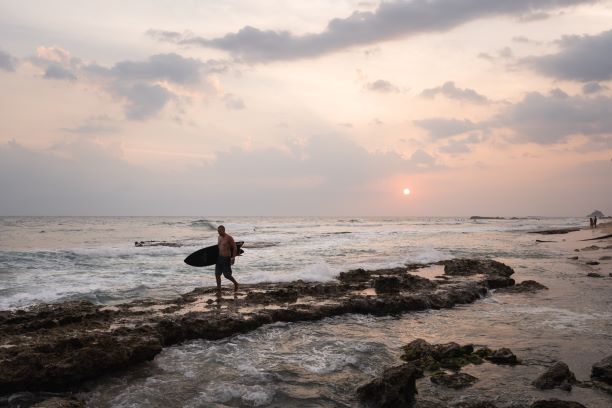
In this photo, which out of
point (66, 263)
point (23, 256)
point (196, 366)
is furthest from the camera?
point (23, 256)

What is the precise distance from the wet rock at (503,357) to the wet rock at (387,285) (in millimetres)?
5443

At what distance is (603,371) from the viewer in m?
6.24

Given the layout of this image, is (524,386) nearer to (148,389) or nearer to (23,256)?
(148,389)

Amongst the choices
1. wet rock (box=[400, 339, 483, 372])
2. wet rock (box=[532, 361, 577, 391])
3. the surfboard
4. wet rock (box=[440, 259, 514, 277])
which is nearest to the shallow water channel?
wet rock (box=[532, 361, 577, 391])

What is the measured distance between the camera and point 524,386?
6125 millimetres

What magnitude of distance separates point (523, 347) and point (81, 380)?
738 cm

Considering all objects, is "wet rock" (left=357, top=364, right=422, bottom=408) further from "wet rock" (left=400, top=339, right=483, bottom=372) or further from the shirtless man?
the shirtless man

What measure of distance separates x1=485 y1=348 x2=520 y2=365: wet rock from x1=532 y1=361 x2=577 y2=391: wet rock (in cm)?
82

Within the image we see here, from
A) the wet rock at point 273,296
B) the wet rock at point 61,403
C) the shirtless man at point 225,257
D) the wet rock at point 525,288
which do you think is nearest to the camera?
the wet rock at point 61,403

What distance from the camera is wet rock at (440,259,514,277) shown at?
1636cm

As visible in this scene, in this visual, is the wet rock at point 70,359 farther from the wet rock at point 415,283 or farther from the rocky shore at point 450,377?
the wet rock at point 415,283


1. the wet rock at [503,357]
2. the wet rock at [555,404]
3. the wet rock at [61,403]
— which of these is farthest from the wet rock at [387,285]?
the wet rock at [61,403]

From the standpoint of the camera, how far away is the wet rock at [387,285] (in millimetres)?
12797

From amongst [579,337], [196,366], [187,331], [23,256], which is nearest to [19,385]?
[196,366]
